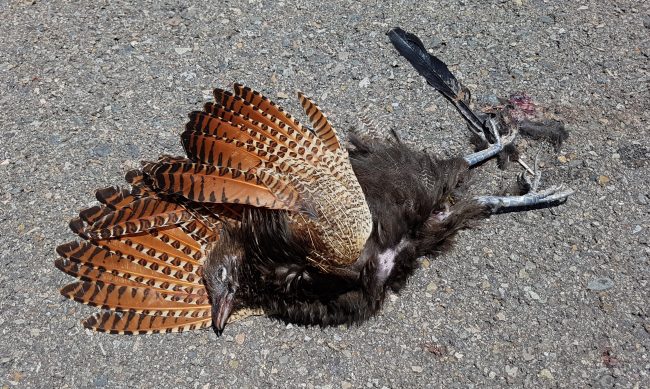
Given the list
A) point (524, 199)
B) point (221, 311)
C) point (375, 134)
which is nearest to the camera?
point (221, 311)

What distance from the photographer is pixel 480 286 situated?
132 inches

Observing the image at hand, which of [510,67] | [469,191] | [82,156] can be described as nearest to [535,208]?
[469,191]

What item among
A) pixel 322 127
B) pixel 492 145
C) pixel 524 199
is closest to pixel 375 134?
pixel 322 127

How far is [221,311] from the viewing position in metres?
3.08

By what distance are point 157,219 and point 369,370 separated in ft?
3.66

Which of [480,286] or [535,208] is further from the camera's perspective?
[535,208]

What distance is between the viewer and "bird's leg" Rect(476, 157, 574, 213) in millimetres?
3531

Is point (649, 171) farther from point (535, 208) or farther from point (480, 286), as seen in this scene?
point (480, 286)

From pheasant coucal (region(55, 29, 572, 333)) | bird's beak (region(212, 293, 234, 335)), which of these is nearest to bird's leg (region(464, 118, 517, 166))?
pheasant coucal (region(55, 29, 572, 333))

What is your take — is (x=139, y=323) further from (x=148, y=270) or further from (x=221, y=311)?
(x=221, y=311)

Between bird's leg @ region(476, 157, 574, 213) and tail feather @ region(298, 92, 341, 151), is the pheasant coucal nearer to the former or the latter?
tail feather @ region(298, 92, 341, 151)

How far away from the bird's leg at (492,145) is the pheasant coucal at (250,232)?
16.0 inches

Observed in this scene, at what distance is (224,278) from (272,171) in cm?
50

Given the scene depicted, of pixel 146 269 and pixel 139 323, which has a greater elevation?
pixel 146 269
